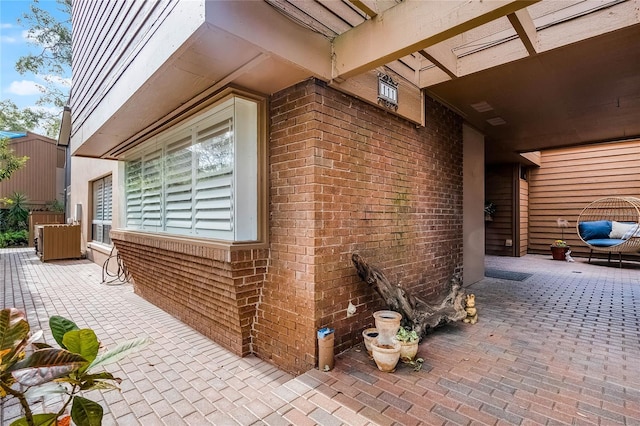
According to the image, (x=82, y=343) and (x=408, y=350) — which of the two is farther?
(x=408, y=350)

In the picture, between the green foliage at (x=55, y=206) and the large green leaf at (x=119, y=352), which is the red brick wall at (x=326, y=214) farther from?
the green foliage at (x=55, y=206)

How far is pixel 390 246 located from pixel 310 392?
1745 millimetres

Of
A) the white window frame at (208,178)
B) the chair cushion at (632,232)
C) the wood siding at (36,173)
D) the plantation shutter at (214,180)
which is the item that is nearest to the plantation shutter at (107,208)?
the white window frame at (208,178)

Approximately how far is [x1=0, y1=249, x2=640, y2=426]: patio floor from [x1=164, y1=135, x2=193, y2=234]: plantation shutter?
1.30 meters

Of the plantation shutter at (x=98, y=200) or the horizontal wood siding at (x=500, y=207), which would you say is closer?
the plantation shutter at (x=98, y=200)

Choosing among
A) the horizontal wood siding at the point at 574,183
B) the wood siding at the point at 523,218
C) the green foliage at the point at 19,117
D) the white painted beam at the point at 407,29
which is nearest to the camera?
the white painted beam at the point at 407,29

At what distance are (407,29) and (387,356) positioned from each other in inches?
94.7

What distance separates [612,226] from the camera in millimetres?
8219

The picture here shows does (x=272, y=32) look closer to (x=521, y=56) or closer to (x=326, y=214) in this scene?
(x=326, y=214)

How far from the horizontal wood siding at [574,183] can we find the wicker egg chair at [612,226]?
381 millimetres

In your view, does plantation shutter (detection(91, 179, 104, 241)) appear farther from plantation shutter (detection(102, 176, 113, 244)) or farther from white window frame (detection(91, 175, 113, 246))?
plantation shutter (detection(102, 176, 113, 244))

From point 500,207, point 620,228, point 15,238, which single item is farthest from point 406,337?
point 15,238

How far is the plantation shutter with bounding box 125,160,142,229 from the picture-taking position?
191 inches

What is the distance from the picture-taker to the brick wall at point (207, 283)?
2.89 metres
